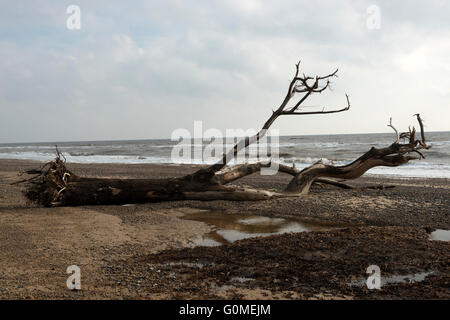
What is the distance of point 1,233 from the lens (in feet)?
18.7

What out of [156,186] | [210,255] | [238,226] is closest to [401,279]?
[210,255]

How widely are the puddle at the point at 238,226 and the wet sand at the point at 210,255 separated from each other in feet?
0.52

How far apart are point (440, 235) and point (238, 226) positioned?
10.7 feet

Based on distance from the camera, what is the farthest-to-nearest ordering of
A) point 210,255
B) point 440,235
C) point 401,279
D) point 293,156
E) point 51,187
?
point 293,156 → point 51,187 → point 440,235 → point 210,255 → point 401,279

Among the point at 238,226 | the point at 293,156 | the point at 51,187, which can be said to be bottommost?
the point at 238,226

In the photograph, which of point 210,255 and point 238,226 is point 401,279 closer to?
point 210,255

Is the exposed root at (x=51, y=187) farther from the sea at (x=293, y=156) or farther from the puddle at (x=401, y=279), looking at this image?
the sea at (x=293, y=156)

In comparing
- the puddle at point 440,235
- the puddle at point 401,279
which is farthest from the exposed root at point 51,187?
the puddle at point 440,235

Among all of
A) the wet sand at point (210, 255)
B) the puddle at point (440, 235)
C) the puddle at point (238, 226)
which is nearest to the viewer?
the wet sand at point (210, 255)

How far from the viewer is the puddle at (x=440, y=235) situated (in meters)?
5.41

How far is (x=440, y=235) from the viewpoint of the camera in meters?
5.61

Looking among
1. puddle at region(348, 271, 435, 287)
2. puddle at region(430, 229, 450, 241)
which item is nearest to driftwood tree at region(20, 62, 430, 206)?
puddle at region(430, 229, 450, 241)

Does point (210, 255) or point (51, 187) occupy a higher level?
point (51, 187)
